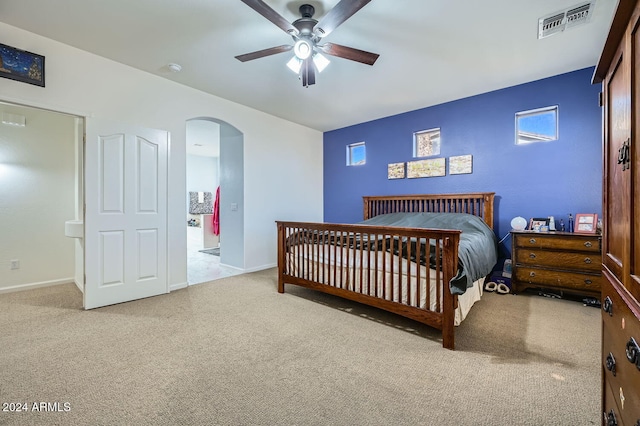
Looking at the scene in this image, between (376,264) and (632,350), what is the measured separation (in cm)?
186

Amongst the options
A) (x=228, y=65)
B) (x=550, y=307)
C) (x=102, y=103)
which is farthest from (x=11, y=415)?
(x=550, y=307)

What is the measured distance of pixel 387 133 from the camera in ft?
16.1

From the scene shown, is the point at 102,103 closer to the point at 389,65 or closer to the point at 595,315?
the point at 389,65

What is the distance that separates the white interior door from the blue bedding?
278cm

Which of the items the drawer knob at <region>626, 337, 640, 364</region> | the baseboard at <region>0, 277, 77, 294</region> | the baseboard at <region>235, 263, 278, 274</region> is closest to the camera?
the drawer knob at <region>626, 337, 640, 364</region>

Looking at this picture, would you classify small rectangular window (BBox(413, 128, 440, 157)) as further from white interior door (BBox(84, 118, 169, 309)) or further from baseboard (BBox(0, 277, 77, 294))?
baseboard (BBox(0, 277, 77, 294))

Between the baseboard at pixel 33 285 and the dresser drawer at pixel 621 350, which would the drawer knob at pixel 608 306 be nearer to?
the dresser drawer at pixel 621 350

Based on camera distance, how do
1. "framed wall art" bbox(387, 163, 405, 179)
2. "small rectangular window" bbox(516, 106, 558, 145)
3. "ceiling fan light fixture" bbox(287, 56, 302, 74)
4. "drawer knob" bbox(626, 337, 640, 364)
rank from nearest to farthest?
"drawer knob" bbox(626, 337, 640, 364) < "ceiling fan light fixture" bbox(287, 56, 302, 74) < "small rectangular window" bbox(516, 106, 558, 145) < "framed wall art" bbox(387, 163, 405, 179)

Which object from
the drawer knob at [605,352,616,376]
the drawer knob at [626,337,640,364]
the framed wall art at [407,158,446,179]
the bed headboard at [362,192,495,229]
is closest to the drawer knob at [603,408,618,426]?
the drawer knob at [605,352,616,376]

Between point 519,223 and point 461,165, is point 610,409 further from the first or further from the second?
point 461,165

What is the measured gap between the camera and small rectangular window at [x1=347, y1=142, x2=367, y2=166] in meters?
5.34

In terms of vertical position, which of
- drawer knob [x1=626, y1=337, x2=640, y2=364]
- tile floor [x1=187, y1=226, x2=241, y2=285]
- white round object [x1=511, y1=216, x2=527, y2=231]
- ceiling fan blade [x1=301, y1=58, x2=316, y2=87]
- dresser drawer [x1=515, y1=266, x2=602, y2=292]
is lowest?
tile floor [x1=187, y1=226, x2=241, y2=285]

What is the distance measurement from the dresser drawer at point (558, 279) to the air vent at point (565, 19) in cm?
241

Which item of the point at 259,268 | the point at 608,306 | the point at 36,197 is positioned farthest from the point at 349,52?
the point at 36,197
